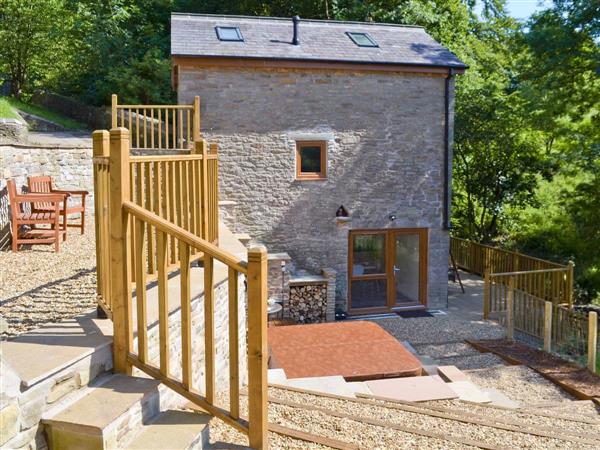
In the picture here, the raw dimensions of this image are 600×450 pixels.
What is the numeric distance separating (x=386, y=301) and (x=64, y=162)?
7.95m

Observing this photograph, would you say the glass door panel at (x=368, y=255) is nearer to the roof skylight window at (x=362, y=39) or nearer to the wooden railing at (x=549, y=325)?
the wooden railing at (x=549, y=325)

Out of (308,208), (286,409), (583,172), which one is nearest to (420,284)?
(308,208)

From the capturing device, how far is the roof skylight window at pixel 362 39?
13.9m

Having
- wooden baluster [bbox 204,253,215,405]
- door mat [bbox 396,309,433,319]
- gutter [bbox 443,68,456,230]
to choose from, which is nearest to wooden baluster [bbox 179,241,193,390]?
wooden baluster [bbox 204,253,215,405]

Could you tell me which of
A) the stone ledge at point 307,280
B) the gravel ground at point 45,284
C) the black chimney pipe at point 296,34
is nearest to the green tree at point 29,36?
the black chimney pipe at point 296,34

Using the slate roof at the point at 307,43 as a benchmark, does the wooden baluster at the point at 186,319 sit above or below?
below

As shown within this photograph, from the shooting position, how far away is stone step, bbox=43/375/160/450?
9.68ft

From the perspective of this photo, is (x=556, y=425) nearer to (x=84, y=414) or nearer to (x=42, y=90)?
(x=84, y=414)

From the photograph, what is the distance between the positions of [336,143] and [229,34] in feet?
11.9

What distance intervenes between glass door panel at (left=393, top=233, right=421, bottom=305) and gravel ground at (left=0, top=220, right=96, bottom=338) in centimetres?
769

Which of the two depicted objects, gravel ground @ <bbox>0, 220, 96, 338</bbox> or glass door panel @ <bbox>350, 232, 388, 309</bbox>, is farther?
glass door panel @ <bbox>350, 232, 388, 309</bbox>

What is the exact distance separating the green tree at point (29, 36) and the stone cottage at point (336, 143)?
11.0 metres

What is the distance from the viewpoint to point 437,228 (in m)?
14.0

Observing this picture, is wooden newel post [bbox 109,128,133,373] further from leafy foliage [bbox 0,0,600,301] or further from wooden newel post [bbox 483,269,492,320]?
leafy foliage [bbox 0,0,600,301]
